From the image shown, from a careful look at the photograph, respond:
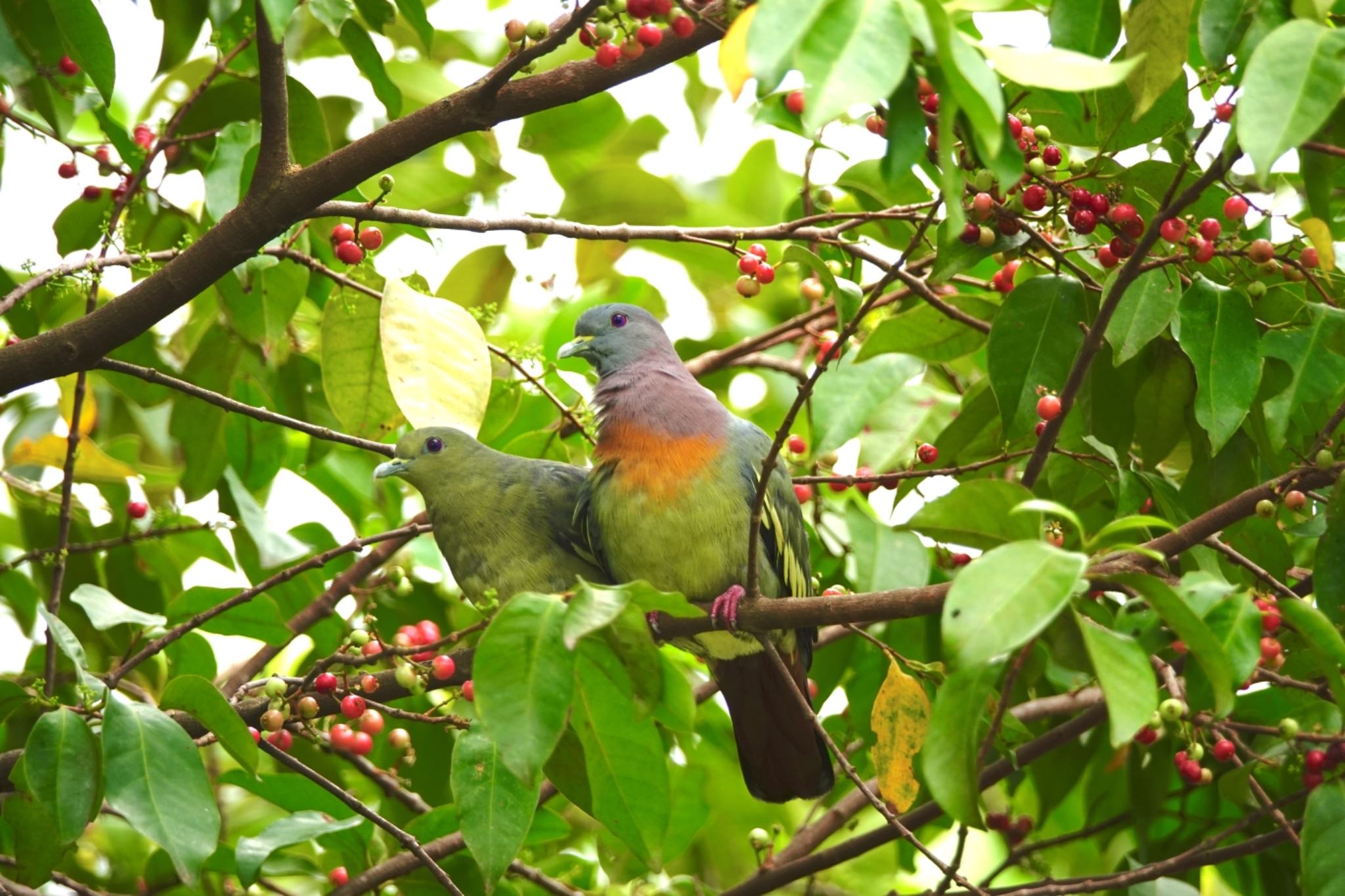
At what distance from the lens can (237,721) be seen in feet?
8.21

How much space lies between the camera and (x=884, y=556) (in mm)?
3373

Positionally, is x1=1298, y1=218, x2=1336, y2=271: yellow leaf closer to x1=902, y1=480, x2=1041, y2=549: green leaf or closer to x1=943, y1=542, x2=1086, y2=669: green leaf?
x1=902, y1=480, x2=1041, y2=549: green leaf

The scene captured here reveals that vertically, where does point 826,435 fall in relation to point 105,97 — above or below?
below

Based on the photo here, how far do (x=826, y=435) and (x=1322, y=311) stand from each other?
48.0 inches

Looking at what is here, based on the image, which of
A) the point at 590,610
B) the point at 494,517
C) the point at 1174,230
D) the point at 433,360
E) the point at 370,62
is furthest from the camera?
the point at 494,517

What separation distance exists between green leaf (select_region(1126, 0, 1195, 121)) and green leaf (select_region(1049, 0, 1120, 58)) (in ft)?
0.13

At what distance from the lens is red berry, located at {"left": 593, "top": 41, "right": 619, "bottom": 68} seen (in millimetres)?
2455

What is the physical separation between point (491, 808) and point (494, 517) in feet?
4.96

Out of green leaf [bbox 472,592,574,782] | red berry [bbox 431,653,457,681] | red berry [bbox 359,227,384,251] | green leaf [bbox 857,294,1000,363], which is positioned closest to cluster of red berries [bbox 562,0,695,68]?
red berry [bbox 359,227,384,251]

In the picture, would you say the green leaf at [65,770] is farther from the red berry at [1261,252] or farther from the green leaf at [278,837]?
the red berry at [1261,252]

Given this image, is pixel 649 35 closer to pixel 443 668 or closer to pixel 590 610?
pixel 590 610

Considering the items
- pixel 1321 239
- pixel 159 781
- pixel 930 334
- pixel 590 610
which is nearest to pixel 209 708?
pixel 159 781

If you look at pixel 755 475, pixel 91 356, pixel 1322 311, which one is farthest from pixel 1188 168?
pixel 91 356

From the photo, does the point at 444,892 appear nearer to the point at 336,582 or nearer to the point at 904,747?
the point at 336,582
